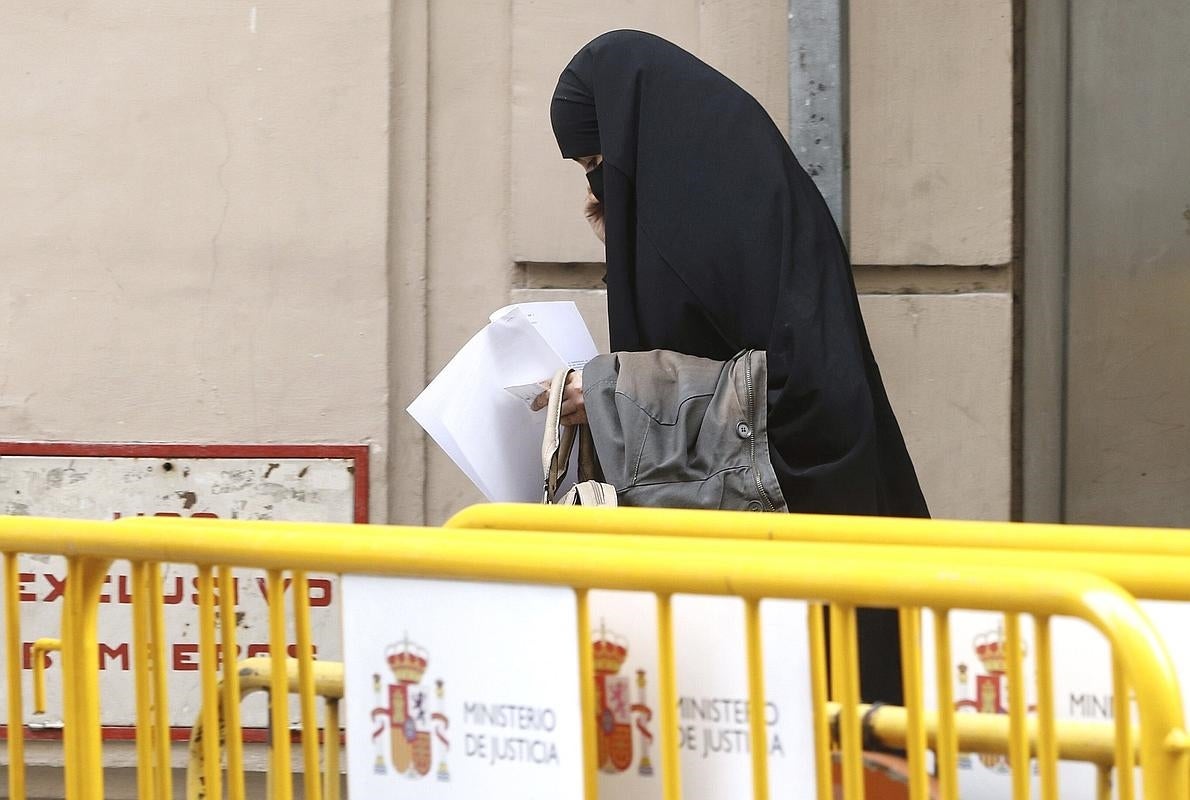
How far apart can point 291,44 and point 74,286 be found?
36.8 inches

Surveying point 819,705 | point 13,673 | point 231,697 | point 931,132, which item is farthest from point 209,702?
point 931,132

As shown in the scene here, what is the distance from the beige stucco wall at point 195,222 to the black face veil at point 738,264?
1143 mm

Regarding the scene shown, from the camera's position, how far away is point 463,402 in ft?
7.95

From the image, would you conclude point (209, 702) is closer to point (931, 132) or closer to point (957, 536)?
point (957, 536)

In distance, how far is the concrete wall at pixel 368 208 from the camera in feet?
11.5

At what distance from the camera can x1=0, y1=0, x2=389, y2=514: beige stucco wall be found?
3.54 meters

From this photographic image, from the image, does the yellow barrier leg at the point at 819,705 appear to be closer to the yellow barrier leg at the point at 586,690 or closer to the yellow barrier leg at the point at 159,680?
the yellow barrier leg at the point at 586,690

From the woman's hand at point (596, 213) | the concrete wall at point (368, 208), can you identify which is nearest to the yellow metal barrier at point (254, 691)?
the woman's hand at point (596, 213)

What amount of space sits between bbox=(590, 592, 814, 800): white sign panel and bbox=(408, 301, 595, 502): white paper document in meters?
0.92

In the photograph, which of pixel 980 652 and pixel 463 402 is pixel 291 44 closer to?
pixel 463 402

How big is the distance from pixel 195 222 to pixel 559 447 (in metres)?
1.67

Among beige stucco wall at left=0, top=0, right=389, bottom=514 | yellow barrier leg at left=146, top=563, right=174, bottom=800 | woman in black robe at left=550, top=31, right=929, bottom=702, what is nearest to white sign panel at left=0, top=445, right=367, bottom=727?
beige stucco wall at left=0, top=0, right=389, bottom=514

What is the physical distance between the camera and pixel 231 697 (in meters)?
1.75

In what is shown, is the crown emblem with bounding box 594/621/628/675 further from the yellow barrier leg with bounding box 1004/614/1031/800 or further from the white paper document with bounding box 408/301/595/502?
the white paper document with bounding box 408/301/595/502
